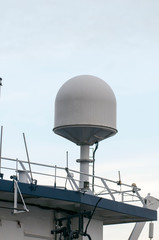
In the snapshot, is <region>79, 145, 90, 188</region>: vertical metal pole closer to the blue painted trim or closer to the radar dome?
the radar dome

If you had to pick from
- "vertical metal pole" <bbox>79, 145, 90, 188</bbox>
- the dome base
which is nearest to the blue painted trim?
"vertical metal pole" <bbox>79, 145, 90, 188</bbox>

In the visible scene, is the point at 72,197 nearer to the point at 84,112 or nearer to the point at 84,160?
the point at 84,160

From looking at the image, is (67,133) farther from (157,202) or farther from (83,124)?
(157,202)

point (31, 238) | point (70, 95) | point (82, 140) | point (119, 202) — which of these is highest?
point (70, 95)

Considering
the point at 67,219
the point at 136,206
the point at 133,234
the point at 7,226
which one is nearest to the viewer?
the point at 7,226

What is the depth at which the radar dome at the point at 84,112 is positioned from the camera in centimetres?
2738

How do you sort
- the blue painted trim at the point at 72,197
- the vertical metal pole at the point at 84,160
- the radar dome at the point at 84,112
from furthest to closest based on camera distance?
1. the vertical metal pole at the point at 84,160
2. the radar dome at the point at 84,112
3. the blue painted trim at the point at 72,197

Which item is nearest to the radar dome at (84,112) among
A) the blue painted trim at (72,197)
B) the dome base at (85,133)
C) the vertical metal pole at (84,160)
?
the dome base at (85,133)

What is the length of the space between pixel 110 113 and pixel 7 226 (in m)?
7.45

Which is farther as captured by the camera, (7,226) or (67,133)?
(67,133)

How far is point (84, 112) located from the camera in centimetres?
2742

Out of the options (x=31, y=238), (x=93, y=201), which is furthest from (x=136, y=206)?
(x=31, y=238)

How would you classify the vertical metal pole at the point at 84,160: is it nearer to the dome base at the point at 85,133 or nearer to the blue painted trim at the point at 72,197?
the dome base at the point at 85,133

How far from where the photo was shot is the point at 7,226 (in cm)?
2298
